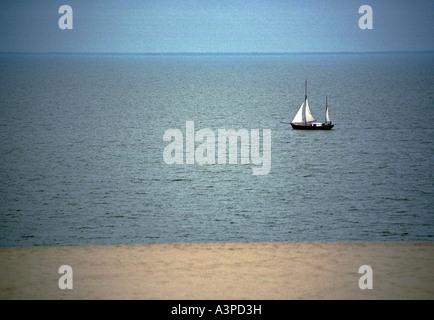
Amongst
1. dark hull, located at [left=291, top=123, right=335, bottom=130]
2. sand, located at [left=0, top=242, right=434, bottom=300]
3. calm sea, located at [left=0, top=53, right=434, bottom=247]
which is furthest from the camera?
dark hull, located at [left=291, top=123, right=335, bottom=130]

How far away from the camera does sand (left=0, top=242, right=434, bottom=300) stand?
932 centimetres

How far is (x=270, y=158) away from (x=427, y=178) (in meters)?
16.5

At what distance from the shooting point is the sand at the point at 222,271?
9316 mm

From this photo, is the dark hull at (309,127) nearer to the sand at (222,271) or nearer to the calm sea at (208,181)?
the calm sea at (208,181)

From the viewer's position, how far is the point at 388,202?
47031 millimetres

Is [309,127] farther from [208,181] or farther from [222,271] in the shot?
[222,271]

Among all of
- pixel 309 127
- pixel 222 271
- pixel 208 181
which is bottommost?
pixel 208 181

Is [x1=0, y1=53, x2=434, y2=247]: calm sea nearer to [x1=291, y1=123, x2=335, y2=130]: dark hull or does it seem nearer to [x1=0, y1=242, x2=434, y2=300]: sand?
[x1=291, y1=123, x2=335, y2=130]: dark hull

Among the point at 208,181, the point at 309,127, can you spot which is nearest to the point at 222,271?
the point at 208,181

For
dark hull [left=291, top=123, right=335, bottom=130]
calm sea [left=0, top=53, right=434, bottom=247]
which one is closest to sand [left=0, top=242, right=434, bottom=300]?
calm sea [left=0, top=53, right=434, bottom=247]

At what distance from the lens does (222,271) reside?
408 inches

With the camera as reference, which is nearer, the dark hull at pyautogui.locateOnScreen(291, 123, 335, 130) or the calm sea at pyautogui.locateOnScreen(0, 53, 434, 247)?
the calm sea at pyautogui.locateOnScreen(0, 53, 434, 247)
